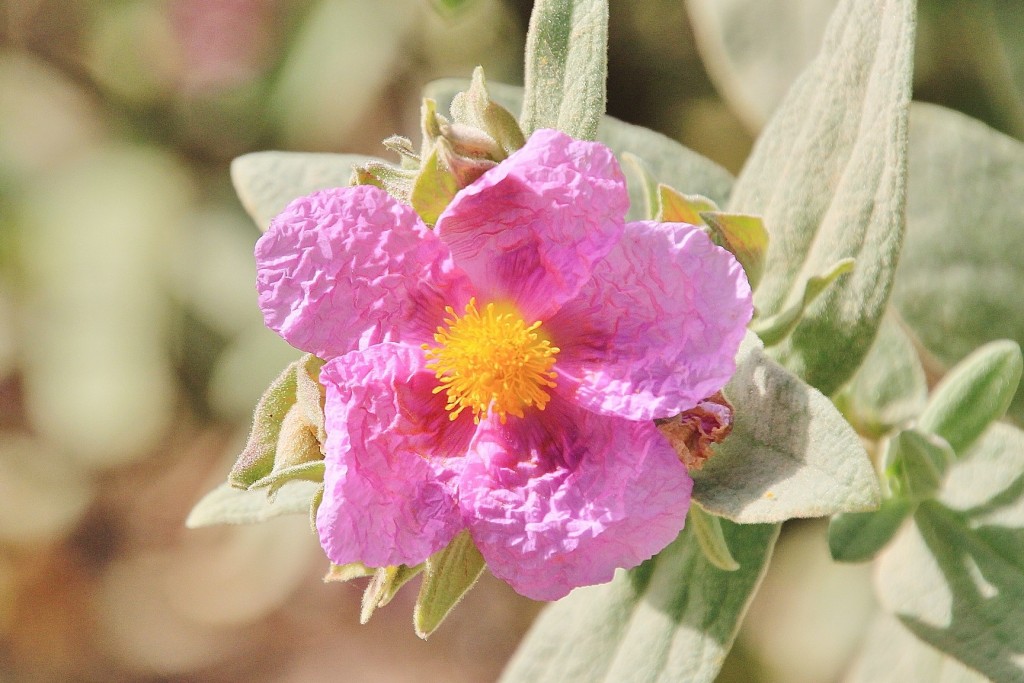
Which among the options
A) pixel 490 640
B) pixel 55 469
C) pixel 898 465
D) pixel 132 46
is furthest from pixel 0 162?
pixel 898 465

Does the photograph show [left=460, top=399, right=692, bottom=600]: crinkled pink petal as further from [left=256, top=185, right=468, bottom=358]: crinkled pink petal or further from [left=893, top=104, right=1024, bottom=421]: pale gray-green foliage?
[left=893, top=104, right=1024, bottom=421]: pale gray-green foliage

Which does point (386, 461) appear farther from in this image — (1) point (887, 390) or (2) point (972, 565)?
(1) point (887, 390)

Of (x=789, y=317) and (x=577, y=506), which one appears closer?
(x=577, y=506)

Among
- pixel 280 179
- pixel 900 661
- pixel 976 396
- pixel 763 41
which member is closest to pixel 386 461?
pixel 280 179

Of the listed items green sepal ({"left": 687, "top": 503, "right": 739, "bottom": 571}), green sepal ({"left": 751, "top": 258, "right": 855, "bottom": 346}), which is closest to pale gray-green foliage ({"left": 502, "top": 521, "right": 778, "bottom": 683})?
green sepal ({"left": 687, "top": 503, "right": 739, "bottom": 571})

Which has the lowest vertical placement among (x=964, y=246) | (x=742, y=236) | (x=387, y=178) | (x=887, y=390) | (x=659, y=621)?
(x=659, y=621)

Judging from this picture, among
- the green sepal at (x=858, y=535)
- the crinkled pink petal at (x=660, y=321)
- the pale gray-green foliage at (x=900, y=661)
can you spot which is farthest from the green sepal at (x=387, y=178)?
the pale gray-green foliage at (x=900, y=661)

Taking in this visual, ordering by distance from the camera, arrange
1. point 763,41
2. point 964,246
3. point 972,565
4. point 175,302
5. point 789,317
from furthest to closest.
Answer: point 175,302 < point 763,41 < point 964,246 < point 972,565 < point 789,317
